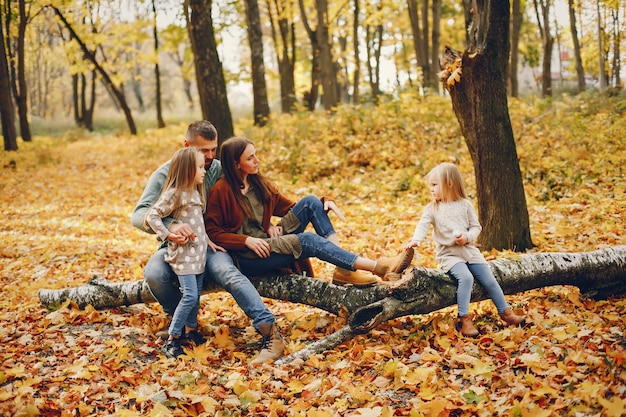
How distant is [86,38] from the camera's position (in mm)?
19297

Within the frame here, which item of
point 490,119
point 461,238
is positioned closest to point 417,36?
point 490,119

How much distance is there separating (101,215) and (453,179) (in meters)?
7.73

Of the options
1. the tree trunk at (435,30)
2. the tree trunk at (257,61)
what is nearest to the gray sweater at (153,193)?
the tree trunk at (257,61)

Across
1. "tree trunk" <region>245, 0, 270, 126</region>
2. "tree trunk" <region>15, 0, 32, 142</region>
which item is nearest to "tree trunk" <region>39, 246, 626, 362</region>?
"tree trunk" <region>245, 0, 270, 126</region>

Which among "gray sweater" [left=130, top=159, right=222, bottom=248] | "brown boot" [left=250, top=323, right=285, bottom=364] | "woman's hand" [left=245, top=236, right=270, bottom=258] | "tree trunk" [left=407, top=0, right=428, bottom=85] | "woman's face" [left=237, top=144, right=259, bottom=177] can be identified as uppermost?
"tree trunk" [left=407, top=0, right=428, bottom=85]

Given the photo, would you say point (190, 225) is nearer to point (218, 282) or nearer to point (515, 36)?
point (218, 282)

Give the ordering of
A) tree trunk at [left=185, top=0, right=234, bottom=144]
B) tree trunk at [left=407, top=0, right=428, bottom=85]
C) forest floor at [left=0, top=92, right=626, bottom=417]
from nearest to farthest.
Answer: forest floor at [left=0, top=92, right=626, bottom=417], tree trunk at [left=185, top=0, right=234, bottom=144], tree trunk at [left=407, top=0, right=428, bottom=85]

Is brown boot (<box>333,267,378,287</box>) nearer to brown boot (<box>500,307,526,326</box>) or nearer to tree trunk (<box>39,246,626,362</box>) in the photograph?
tree trunk (<box>39,246,626,362</box>)

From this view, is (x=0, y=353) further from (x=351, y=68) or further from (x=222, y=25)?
(x=351, y=68)

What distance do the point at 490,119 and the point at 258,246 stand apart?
9.38ft

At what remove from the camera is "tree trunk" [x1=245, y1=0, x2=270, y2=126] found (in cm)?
1398

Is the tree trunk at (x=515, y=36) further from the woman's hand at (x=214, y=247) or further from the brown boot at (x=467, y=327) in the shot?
the woman's hand at (x=214, y=247)

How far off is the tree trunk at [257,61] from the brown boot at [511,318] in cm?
1081

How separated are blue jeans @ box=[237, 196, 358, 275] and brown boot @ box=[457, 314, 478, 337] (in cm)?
96
